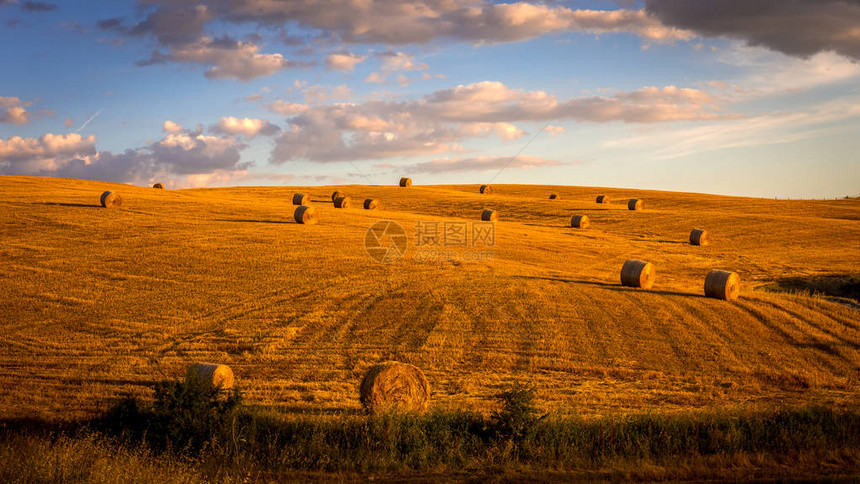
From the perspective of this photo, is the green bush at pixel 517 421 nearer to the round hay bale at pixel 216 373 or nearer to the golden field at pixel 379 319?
the golden field at pixel 379 319

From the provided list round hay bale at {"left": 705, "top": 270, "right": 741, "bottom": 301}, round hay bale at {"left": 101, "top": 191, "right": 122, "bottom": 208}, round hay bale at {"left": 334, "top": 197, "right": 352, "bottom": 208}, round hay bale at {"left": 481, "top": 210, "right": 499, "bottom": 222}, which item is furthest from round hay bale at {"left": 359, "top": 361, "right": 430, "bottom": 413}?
round hay bale at {"left": 334, "top": 197, "right": 352, "bottom": 208}

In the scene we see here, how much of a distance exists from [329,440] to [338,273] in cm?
1789

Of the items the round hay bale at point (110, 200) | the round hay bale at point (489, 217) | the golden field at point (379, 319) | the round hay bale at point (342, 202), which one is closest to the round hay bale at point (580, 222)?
the round hay bale at point (489, 217)

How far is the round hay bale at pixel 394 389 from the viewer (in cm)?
1386

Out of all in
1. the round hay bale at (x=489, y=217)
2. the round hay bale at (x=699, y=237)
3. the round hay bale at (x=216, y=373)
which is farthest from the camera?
the round hay bale at (x=489, y=217)

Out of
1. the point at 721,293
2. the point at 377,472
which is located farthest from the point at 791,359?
the point at 377,472

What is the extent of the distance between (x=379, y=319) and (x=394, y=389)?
28.1ft

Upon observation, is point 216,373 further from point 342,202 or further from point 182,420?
point 342,202

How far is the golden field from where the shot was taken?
625 inches

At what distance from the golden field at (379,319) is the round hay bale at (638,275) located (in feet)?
2.99

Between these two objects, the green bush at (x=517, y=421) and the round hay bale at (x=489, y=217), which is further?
the round hay bale at (x=489, y=217)

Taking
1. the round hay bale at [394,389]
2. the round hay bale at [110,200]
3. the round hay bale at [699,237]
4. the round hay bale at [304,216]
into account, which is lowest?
the round hay bale at [394,389]

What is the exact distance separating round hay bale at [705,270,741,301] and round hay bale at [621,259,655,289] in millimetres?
2571

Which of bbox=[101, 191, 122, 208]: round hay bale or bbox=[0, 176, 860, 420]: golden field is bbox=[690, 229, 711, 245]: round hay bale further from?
bbox=[101, 191, 122, 208]: round hay bale
